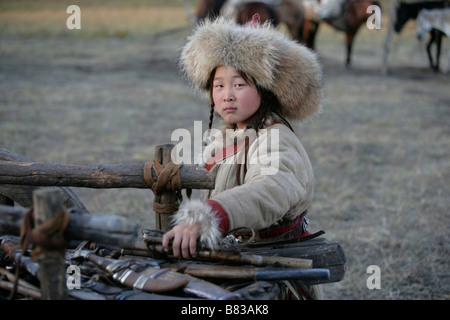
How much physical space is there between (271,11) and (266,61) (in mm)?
13330

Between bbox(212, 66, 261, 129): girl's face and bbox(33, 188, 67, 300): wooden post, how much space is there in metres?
1.01

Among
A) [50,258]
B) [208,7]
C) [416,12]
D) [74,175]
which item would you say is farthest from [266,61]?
[416,12]

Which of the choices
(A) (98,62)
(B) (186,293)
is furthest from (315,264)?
(A) (98,62)

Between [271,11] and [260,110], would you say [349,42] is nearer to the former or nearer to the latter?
[271,11]

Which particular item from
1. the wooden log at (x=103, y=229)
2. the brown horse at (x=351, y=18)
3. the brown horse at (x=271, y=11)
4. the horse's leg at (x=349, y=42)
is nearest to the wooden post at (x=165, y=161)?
the wooden log at (x=103, y=229)

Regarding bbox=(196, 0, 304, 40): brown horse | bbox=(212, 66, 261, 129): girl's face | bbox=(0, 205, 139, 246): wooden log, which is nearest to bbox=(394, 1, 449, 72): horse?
bbox=(196, 0, 304, 40): brown horse

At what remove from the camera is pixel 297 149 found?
2229 mm

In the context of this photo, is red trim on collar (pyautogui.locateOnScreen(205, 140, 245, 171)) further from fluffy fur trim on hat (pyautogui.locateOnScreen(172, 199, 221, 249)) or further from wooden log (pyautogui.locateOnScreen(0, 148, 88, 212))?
wooden log (pyautogui.locateOnScreen(0, 148, 88, 212))

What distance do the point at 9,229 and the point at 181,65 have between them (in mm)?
1409

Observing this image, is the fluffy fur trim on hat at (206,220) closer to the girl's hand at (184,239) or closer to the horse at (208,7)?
the girl's hand at (184,239)

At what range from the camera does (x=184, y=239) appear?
6.14 feet

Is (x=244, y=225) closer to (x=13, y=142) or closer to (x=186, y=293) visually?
(x=186, y=293)

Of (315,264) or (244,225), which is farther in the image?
(315,264)

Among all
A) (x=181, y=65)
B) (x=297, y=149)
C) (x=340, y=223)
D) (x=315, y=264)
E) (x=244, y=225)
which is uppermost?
(x=181, y=65)
